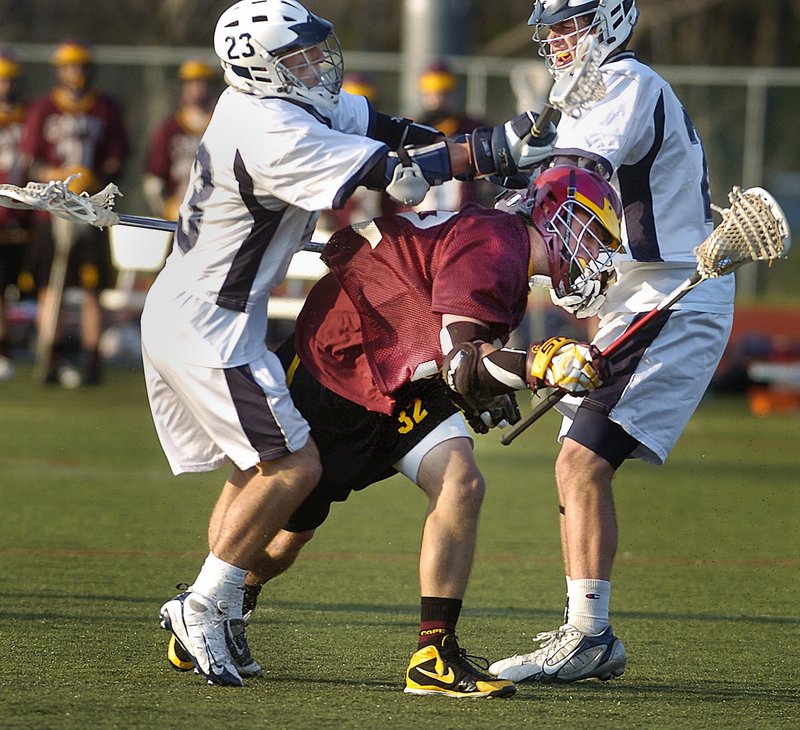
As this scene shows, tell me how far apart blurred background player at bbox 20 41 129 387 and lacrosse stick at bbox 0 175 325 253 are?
762cm

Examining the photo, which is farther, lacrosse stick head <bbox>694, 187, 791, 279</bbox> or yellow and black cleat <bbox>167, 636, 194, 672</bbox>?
yellow and black cleat <bbox>167, 636, 194, 672</bbox>

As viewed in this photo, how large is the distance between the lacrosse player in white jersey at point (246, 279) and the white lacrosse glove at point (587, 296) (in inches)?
14.5

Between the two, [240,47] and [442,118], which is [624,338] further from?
[442,118]

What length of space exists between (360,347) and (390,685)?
2.99ft

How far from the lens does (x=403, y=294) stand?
461cm

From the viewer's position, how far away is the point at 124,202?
17453 mm

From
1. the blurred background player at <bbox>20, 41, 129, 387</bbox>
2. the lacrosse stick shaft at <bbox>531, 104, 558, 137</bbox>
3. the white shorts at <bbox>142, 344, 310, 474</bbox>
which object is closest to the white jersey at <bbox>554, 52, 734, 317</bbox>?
the lacrosse stick shaft at <bbox>531, 104, 558, 137</bbox>

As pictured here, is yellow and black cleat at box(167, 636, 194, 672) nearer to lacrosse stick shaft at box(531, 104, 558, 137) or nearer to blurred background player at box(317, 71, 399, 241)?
lacrosse stick shaft at box(531, 104, 558, 137)

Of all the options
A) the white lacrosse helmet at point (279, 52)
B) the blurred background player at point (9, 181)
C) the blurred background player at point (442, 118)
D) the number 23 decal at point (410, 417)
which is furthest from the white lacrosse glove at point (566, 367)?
the blurred background player at point (9, 181)

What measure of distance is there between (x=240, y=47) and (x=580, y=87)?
925 mm

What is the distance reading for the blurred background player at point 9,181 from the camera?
13008 millimetres

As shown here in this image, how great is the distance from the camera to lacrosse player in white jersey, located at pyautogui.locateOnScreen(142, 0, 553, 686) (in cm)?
455

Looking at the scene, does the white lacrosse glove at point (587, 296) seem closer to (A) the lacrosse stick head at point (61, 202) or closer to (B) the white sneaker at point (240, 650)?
(B) the white sneaker at point (240, 650)

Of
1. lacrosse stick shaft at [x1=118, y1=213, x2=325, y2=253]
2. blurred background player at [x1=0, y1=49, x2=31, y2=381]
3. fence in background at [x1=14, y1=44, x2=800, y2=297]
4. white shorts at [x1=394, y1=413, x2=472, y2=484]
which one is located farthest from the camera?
fence in background at [x1=14, y1=44, x2=800, y2=297]
